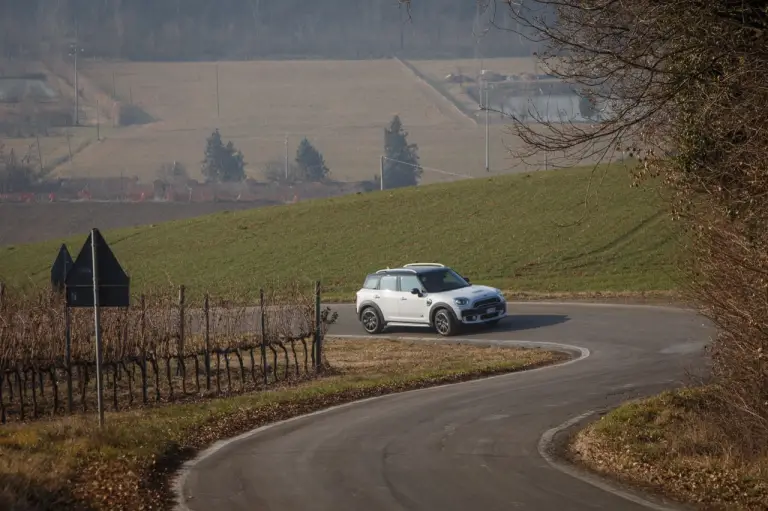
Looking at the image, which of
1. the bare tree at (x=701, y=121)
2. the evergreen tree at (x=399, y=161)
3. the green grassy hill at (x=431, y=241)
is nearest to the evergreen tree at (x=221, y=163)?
the evergreen tree at (x=399, y=161)

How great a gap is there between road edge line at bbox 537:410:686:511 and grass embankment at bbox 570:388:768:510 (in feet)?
0.79

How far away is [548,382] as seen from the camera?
2069 centimetres

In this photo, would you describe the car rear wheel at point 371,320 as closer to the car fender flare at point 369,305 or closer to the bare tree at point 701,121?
the car fender flare at point 369,305

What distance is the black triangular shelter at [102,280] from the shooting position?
14.9m

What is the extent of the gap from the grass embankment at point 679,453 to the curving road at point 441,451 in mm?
552

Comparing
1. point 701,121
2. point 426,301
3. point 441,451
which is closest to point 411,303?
point 426,301

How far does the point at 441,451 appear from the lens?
14.0m

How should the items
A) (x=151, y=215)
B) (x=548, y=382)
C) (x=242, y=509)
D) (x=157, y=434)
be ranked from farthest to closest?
(x=151, y=215) < (x=548, y=382) < (x=157, y=434) < (x=242, y=509)

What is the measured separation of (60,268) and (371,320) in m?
10.8

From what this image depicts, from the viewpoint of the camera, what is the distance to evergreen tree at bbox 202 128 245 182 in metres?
163

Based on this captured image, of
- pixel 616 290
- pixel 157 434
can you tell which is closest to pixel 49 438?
pixel 157 434

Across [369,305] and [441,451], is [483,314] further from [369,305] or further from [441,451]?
[441,451]

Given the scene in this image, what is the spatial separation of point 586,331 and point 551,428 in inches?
523

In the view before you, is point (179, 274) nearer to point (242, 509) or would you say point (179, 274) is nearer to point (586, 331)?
point (586, 331)
